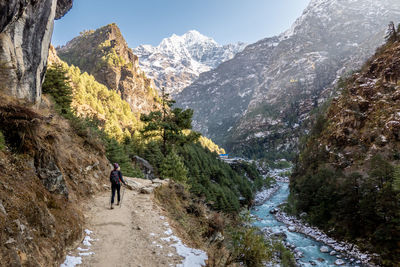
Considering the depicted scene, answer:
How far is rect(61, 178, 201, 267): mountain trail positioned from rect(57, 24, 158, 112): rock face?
412 ft

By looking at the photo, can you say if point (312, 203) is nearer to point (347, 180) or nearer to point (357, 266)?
point (347, 180)

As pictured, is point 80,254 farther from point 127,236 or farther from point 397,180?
point 397,180

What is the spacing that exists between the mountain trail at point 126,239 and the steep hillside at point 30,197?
61 cm

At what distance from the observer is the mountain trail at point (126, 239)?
6477mm

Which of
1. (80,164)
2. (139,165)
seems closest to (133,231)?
(80,164)

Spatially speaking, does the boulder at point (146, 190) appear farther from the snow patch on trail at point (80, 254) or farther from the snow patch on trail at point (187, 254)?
the snow patch on trail at point (80, 254)

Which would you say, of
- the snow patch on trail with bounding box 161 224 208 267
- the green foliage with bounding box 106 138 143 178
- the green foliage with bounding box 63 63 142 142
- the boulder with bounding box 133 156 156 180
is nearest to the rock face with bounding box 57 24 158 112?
the green foliage with bounding box 63 63 142 142

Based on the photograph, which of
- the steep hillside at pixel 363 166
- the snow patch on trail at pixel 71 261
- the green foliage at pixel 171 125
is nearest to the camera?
the snow patch on trail at pixel 71 261

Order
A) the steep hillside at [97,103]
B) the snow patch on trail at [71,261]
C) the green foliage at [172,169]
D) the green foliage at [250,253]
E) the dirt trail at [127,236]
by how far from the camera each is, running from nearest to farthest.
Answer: the snow patch on trail at [71,261]
the dirt trail at [127,236]
the green foliage at [250,253]
the green foliage at [172,169]
the steep hillside at [97,103]

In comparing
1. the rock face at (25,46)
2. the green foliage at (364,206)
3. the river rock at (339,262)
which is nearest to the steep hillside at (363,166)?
the green foliage at (364,206)

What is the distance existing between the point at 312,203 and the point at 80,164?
50.3 m

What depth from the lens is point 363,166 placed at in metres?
39.9

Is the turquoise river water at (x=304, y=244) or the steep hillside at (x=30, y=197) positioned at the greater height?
the steep hillside at (x=30, y=197)

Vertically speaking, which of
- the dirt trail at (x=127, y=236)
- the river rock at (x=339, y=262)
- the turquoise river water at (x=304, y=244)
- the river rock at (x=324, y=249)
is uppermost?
the dirt trail at (x=127, y=236)
